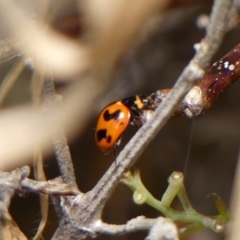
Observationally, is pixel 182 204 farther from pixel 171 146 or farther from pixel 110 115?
pixel 171 146

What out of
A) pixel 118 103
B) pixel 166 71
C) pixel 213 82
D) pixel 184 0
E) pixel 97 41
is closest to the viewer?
pixel 97 41

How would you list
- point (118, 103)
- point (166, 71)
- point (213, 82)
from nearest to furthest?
point (213, 82), point (118, 103), point (166, 71)

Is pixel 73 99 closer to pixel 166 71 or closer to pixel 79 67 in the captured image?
pixel 79 67

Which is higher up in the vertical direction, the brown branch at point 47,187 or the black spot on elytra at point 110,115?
the black spot on elytra at point 110,115

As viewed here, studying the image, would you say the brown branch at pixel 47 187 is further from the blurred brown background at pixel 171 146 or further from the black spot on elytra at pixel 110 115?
the blurred brown background at pixel 171 146

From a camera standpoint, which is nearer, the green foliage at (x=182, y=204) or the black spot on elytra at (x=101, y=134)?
the green foliage at (x=182, y=204)

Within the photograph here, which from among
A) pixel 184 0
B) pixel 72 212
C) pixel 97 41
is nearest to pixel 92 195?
pixel 72 212

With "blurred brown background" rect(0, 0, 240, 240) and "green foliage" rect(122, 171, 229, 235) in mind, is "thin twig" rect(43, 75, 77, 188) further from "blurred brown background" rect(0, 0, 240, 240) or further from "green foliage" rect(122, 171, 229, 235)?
"blurred brown background" rect(0, 0, 240, 240)

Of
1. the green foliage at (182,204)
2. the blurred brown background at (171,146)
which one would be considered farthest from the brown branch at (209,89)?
the blurred brown background at (171,146)
